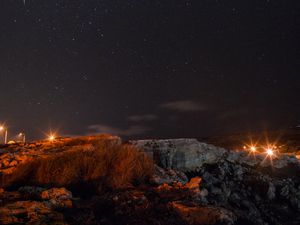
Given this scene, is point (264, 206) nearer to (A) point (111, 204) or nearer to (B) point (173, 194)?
(B) point (173, 194)

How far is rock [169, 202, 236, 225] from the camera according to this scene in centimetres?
539

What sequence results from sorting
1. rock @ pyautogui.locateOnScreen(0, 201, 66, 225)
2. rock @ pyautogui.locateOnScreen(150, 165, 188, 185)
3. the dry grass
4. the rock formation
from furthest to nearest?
1. the rock formation
2. rock @ pyautogui.locateOnScreen(150, 165, 188, 185)
3. the dry grass
4. rock @ pyautogui.locateOnScreen(0, 201, 66, 225)

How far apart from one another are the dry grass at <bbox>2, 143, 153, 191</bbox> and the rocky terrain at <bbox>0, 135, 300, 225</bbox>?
107 millimetres

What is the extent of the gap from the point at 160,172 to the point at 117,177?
2.77 metres

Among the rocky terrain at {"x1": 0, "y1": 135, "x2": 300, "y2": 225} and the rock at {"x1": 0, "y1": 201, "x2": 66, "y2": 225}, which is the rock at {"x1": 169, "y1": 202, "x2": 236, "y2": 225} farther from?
the rock at {"x1": 0, "y1": 201, "x2": 66, "y2": 225}

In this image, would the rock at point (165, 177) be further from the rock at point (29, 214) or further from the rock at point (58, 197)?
the rock at point (29, 214)

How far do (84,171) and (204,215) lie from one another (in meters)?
3.75

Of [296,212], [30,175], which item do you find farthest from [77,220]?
[296,212]

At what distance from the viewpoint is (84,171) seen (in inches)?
312

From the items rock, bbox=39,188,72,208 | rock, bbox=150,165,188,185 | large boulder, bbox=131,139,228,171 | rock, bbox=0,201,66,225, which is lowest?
rock, bbox=0,201,66,225

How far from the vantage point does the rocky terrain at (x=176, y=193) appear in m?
5.35

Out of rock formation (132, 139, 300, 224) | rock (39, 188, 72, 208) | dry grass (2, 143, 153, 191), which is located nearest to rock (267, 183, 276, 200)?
rock formation (132, 139, 300, 224)

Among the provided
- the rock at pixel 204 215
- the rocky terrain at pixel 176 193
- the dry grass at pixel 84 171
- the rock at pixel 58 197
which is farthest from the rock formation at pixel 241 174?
the rock at pixel 58 197

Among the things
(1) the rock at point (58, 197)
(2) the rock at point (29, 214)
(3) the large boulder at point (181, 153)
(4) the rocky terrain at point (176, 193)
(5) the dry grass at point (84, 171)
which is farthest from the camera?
(3) the large boulder at point (181, 153)
